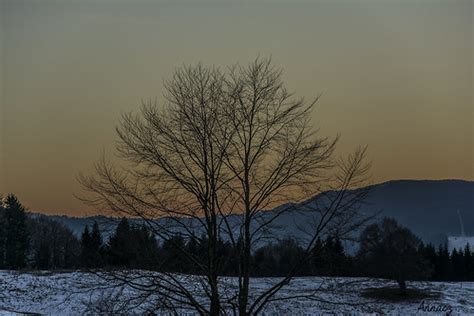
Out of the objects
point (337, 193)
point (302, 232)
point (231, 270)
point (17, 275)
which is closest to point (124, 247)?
point (231, 270)

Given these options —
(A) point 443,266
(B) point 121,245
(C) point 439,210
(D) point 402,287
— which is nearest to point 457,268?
(A) point 443,266

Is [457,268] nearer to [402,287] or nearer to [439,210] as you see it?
[402,287]

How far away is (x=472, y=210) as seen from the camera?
17612cm

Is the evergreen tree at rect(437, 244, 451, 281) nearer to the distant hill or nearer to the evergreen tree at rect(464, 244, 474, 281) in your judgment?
the evergreen tree at rect(464, 244, 474, 281)

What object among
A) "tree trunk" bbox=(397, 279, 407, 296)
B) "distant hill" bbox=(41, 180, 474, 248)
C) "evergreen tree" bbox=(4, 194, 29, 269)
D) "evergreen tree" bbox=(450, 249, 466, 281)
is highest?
"distant hill" bbox=(41, 180, 474, 248)

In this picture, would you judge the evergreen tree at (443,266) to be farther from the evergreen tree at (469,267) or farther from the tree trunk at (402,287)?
the tree trunk at (402,287)

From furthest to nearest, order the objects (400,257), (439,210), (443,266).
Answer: (439,210) → (443,266) → (400,257)

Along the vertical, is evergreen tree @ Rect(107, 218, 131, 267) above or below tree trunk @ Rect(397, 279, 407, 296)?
above

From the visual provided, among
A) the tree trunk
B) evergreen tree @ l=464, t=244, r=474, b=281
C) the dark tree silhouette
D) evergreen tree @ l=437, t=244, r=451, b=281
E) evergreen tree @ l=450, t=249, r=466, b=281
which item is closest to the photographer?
the dark tree silhouette

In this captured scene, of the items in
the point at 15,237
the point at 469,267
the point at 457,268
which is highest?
the point at 15,237

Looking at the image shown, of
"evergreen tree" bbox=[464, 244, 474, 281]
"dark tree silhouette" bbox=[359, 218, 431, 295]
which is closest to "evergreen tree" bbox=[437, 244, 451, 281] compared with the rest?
"evergreen tree" bbox=[464, 244, 474, 281]

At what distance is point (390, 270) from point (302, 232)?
31.4 metres

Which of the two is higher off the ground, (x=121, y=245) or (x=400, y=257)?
(x=400, y=257)

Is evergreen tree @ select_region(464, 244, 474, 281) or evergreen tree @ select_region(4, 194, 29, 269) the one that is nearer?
evergreen tree @ select_region(4, 194, 29, 269)
